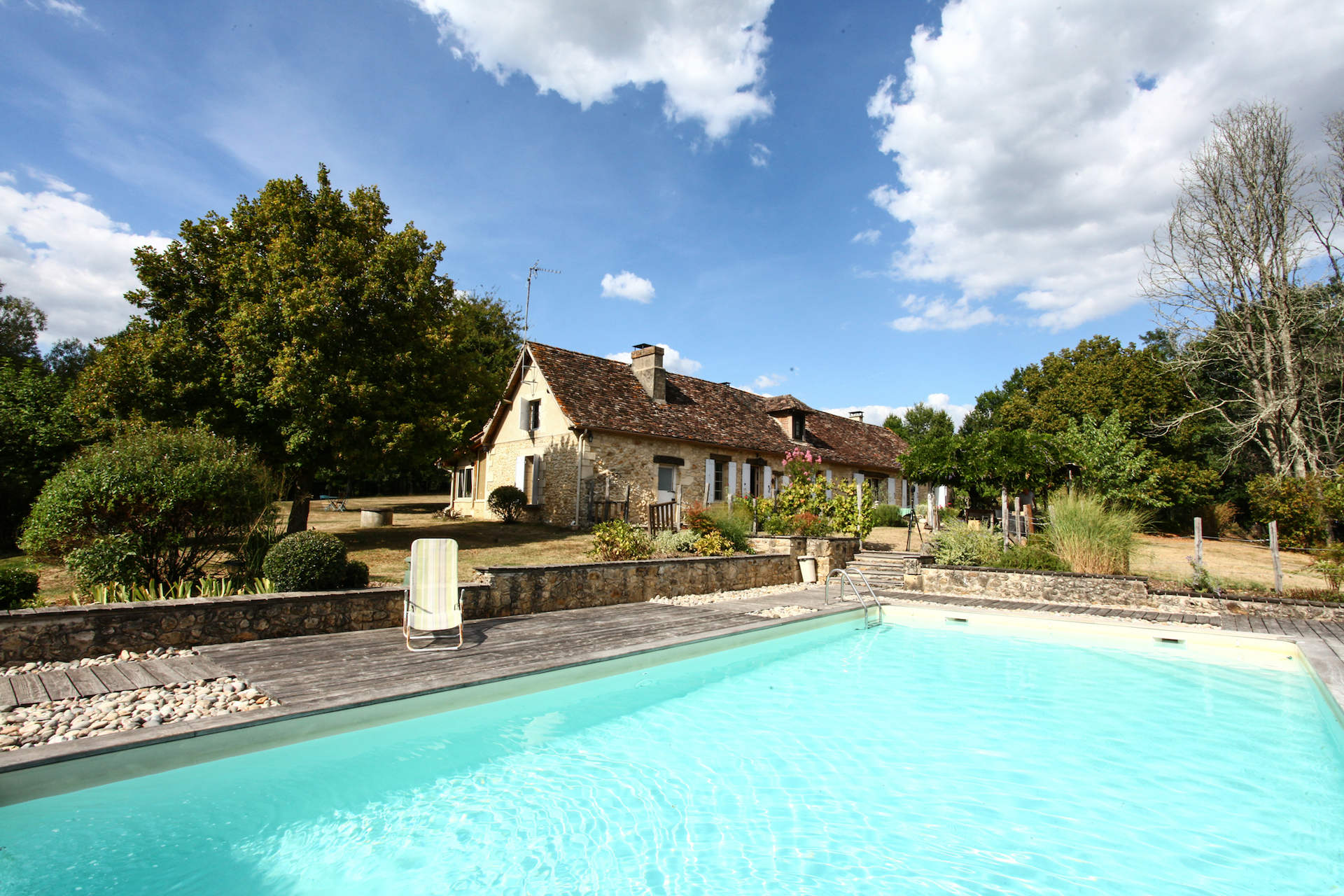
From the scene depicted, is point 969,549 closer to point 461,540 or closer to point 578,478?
point 578,478

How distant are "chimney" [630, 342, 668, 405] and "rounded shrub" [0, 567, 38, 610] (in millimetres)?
16713

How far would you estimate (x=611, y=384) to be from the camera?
2072 cm

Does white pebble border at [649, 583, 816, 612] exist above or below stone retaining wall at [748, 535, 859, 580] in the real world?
below

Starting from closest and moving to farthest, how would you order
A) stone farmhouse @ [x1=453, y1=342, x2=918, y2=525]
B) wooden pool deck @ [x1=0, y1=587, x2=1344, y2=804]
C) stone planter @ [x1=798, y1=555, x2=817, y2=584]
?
wooden pool deck @ [x1=0, y1=587, x2=1344, y2=804] → stone planter @ [x1=798, y1=555, x2=817, y2=584] → stone farmhouse @ [x1=453, y1=342, x2=918, y2=525]

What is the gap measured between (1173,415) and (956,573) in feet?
73.3

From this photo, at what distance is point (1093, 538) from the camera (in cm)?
1144

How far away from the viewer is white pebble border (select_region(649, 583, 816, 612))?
1022cm

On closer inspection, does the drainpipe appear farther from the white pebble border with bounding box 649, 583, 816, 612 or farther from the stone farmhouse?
the white pebble border with bounding box 649, 583, 816, 612

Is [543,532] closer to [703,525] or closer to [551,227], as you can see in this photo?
[703,525]

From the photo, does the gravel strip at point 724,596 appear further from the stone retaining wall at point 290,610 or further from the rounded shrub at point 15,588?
the rounded shrub at point 15,588

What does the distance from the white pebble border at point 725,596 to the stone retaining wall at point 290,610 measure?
0.19 meters

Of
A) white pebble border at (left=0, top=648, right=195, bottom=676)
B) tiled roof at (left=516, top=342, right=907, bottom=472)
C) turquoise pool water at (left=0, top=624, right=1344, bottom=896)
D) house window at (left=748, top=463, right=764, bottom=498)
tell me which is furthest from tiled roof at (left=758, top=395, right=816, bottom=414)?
white pebble border at (left=0, top=648, right=195, bottom=676)

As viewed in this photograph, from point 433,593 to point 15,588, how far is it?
3.77m

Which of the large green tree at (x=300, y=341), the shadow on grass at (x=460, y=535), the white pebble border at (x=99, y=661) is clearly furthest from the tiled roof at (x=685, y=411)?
the white pebble border at (x=99, y=661)
